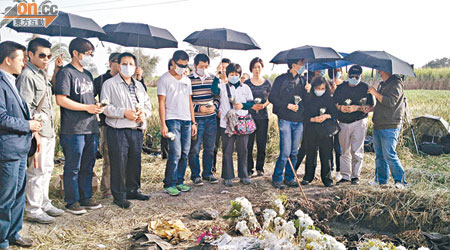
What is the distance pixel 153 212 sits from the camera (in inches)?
187

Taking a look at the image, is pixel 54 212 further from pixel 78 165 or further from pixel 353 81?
pixel 353 81

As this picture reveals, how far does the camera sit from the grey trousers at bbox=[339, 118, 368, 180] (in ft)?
19.4

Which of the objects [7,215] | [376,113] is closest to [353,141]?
[376,113]

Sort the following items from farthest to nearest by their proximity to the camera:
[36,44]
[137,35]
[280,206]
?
[137,35], [36,44], [280,206]

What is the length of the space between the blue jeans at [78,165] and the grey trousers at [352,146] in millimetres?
4123

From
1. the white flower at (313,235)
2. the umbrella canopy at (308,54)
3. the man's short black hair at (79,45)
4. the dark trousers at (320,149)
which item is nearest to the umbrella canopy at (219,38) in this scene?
the umbrella canopy at (308,54)

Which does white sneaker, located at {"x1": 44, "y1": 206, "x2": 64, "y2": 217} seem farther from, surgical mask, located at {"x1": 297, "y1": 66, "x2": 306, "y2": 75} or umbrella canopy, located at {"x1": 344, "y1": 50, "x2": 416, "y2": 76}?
umbrella canopy, located at {"x1": 344, "y1": 50, "x2": 416, "y2": 76}

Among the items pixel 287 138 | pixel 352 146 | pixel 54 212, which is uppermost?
pixel 287 138

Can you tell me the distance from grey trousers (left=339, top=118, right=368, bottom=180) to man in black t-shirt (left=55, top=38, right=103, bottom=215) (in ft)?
13.4

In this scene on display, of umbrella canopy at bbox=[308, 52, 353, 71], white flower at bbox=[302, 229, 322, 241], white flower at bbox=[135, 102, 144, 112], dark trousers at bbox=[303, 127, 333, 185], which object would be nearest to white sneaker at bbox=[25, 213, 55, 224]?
white flower at bbox=[135, 102, 144, 112]

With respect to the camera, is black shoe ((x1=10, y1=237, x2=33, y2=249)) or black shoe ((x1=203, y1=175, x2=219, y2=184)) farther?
black shoe ((x1=203, y1=175, x2=219, y2=184))

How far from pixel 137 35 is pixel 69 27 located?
5.06ft

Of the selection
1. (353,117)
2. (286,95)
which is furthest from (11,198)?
(353,117)

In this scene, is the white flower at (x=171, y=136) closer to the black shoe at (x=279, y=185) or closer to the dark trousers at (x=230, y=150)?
the dark trousers at (x=230, y=150)
